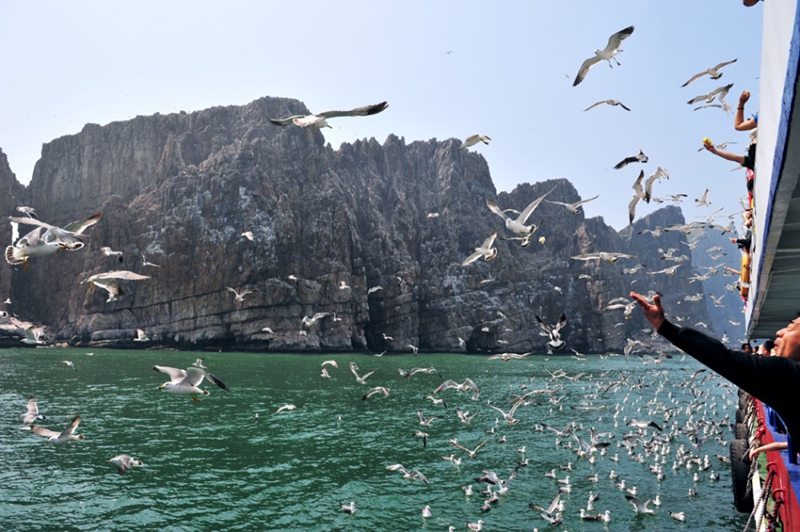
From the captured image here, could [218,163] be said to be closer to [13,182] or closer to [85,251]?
[85,251]

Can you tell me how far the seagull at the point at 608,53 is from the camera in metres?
12.4

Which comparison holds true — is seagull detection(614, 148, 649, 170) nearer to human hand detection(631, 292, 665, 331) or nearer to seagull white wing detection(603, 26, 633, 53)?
seagull white wing detection(603, 26, 633, 53)

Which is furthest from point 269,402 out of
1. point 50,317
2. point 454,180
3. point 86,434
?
point 454,180

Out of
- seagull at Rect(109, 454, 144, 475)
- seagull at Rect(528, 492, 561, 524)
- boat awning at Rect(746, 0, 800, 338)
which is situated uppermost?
boat awning at Rect(746, 0, 800, 338)

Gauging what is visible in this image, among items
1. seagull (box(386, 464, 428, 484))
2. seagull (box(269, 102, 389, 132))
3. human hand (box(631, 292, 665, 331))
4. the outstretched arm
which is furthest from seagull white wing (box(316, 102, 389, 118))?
seagull (box(386, 464, 428, 484))

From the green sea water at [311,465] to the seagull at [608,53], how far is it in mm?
13458

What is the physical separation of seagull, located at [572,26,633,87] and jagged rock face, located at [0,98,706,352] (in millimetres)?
96014

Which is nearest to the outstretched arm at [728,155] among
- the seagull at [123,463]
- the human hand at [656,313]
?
the human hand at [656,313]

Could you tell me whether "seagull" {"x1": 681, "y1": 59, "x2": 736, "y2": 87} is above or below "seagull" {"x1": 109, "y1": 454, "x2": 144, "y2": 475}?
above

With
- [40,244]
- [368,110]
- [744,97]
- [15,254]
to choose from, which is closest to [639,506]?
[744,97]

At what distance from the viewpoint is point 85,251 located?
127m

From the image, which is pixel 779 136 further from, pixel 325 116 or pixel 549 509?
pixel 549 509

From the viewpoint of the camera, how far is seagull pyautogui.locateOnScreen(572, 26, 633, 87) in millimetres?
12398

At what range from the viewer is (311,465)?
22031 millimetres
